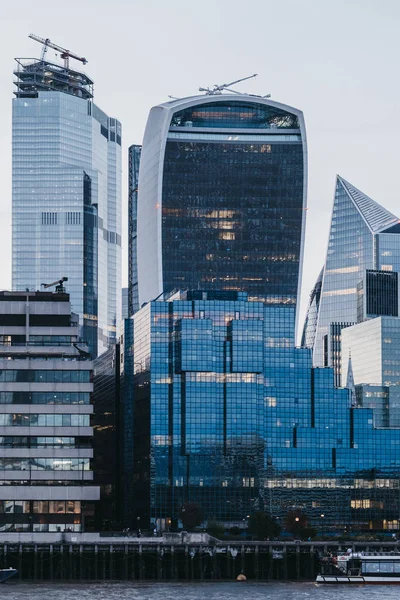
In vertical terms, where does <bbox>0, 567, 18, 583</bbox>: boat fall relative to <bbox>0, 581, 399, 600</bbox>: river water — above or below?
above

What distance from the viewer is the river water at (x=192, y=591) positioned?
576ft

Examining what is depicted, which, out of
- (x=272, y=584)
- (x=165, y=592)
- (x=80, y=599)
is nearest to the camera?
Result: (x=80, y=599)

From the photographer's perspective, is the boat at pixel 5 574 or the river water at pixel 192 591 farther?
the boat at pixel 5 574

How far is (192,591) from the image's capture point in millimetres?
185250

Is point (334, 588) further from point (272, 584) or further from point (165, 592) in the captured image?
point (165, 592)

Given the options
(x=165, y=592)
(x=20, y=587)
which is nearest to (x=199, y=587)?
(x=165, y=592)

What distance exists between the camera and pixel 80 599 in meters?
171

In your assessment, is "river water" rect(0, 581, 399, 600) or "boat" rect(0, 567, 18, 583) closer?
"river water" rect(0, 581, 399, 600)

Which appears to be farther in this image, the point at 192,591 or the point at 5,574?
the point at 5,574

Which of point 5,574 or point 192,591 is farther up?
point 5,574

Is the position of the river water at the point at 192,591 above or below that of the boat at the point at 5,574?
below

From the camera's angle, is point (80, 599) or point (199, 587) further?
point (199, 587)

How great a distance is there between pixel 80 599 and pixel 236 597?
19717mm

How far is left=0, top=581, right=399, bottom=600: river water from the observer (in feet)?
576
